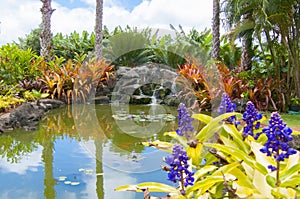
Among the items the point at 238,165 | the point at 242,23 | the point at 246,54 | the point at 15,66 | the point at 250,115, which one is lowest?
the point at 238,165

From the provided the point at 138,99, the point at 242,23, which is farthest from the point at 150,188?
the point at 138,99

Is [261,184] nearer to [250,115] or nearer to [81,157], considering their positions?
[250,115]

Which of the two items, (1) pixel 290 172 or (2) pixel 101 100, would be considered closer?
(1) pixel 290 172

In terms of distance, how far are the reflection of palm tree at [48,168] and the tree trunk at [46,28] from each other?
7.08 meters

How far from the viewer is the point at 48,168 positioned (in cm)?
392

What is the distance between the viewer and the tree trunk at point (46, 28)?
11.5 m

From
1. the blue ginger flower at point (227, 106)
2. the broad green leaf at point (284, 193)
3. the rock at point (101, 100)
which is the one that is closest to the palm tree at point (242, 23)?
the rock at point (101, 100)

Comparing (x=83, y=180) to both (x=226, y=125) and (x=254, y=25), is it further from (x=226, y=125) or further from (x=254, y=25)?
(x=254, y=25)

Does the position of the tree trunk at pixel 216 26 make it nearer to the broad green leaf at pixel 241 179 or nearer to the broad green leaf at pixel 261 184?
the broad green leaf at pixel 241 179

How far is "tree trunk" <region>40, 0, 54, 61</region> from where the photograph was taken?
1152cm

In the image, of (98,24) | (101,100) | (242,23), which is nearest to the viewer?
(242,23)

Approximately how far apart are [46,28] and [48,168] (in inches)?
344

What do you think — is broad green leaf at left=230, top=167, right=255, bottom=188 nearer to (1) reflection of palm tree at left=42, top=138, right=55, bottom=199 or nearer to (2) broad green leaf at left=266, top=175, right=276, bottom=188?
(2) broad green leaf at left=266, top=175, right=276, bottom=188

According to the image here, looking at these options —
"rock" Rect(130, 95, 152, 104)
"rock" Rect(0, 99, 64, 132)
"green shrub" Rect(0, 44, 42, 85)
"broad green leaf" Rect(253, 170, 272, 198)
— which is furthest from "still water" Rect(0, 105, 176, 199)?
"green shrub" Rect(0, 44, 42, 85)
